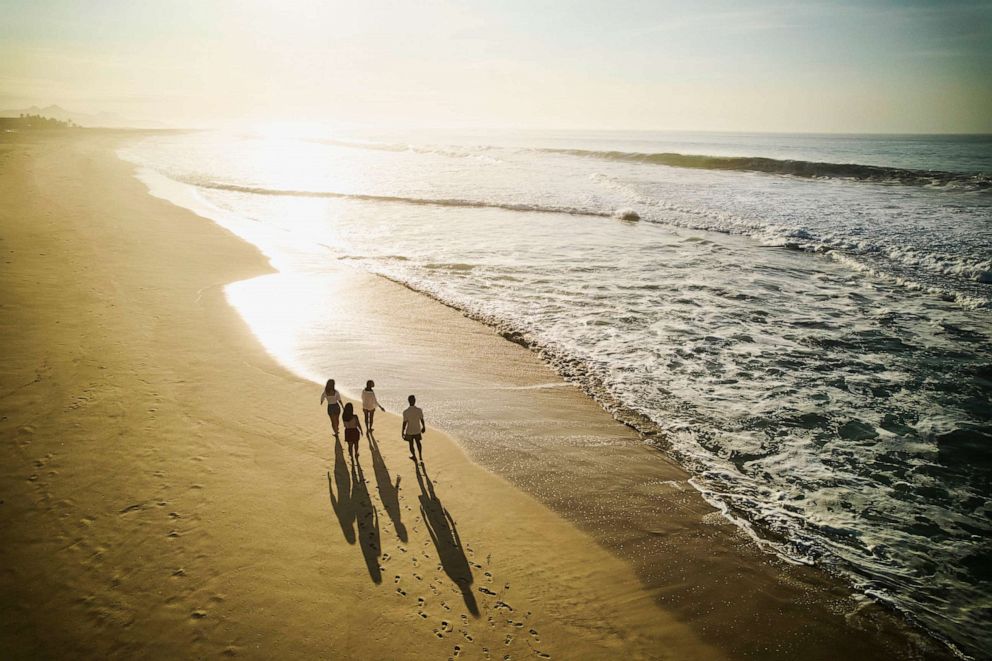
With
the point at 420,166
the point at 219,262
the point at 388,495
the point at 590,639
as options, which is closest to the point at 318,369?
the point at 388,495

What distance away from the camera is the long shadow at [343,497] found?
625 centimetres

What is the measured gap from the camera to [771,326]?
1323cm

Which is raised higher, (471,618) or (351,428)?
(351,428)

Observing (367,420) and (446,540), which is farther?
(367,420)

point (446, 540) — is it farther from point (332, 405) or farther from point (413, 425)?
point (332, 405)

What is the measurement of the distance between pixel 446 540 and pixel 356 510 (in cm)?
135

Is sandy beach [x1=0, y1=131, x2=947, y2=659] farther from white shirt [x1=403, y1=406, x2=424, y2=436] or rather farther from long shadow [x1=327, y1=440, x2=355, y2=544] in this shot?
white shirt [x1=403, y1=406, x2=424, y2=436]

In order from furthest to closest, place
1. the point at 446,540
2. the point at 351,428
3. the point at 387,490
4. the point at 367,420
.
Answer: the point at 367,420 < the point at 351,428 < the point at 387,490 < the point at 446,540

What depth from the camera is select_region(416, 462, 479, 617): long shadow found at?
5.55 m

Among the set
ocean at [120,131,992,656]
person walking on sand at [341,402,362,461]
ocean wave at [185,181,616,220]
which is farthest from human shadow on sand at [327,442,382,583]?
ocean wave at [185,181,616,220]

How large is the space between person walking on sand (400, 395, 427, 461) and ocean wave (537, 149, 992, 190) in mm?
48616

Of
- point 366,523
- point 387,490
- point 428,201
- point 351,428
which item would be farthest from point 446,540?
point 428,201

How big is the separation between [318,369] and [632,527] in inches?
280

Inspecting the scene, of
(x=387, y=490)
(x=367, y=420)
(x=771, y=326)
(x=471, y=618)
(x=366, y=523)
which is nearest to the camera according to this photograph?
(x=471, y=618)
